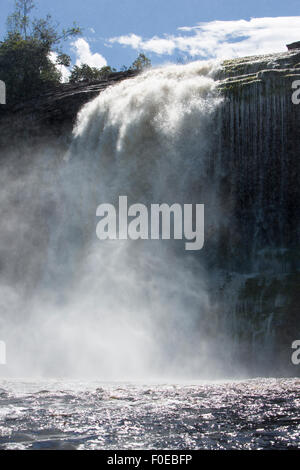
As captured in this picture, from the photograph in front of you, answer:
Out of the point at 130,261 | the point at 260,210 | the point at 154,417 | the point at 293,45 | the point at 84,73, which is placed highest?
the point at 84,73

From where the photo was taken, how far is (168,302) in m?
17.3

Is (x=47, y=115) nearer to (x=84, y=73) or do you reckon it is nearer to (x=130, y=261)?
(x=130, y=261)

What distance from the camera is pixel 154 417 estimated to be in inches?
375

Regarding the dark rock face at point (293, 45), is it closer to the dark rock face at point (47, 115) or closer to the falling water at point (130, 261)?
the falling water at point (130, 261)

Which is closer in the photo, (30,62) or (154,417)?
(154,417)

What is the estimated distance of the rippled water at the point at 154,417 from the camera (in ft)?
26.8

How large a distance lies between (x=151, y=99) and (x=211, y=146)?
124 inches

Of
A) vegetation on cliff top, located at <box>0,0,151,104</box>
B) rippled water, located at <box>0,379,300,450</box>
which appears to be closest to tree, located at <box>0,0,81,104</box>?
vegetation on cliff top, located at <box>0,0,151,104</box>

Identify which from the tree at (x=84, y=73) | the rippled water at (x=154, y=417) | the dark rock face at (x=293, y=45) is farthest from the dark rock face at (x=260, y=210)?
the tree at (x=84, y=73)

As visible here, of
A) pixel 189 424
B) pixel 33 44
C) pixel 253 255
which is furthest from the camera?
pixel 33 44

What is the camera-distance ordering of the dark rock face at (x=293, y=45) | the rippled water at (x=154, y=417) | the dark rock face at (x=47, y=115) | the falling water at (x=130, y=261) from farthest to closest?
1. the dark rock face at (x=47, y=115)
2. the dark rock face at (x=293, y=45)
3. the falling water at (x=130, y=261)
4. the rippled water at (x=154, y=417)

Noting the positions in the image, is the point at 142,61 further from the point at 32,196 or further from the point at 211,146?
the point at 211,146

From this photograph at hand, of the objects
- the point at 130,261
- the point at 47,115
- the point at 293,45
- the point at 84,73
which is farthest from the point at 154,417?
the point at 84,73

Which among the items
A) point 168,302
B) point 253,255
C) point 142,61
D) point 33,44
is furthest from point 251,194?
point 142,61
